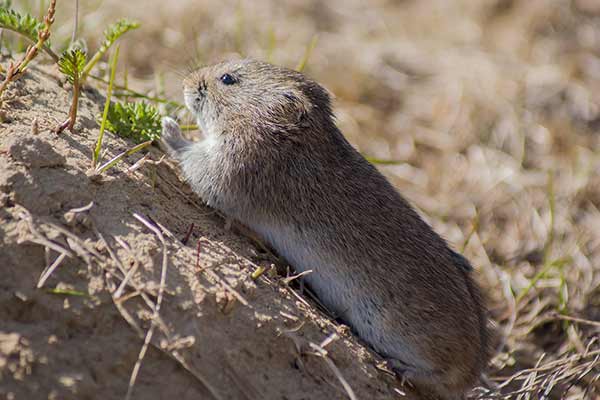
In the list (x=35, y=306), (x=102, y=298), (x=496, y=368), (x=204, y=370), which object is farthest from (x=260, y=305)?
(x=496, y=368)

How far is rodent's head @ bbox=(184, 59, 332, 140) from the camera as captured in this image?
4.43 m

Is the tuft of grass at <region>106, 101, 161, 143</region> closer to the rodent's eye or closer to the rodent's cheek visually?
the rodent's cheek

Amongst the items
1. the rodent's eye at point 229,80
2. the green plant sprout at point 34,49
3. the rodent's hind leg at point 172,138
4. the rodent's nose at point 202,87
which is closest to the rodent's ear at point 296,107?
the rodent's eye at point 229,80

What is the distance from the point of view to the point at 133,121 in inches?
170

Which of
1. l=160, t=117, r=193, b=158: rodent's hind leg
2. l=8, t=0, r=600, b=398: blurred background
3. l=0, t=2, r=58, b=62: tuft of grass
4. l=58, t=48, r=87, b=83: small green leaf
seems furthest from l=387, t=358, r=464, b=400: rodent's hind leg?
l=0, t=2, r=58, b=62: tuft of grass

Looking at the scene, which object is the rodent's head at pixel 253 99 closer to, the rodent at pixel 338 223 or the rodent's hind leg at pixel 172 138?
the rodent at pixel 338 223

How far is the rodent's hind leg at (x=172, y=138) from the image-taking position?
178 inches

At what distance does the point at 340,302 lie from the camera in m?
4.13

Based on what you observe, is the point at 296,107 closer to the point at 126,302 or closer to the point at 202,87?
the point at 202,87

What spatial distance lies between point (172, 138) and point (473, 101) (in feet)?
15.1

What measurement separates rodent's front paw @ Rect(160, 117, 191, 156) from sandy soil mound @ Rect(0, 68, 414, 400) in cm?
54

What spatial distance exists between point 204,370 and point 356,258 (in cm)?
124

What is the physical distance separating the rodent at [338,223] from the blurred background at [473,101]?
0.86 metres

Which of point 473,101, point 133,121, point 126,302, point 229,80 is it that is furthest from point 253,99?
point 473,101
